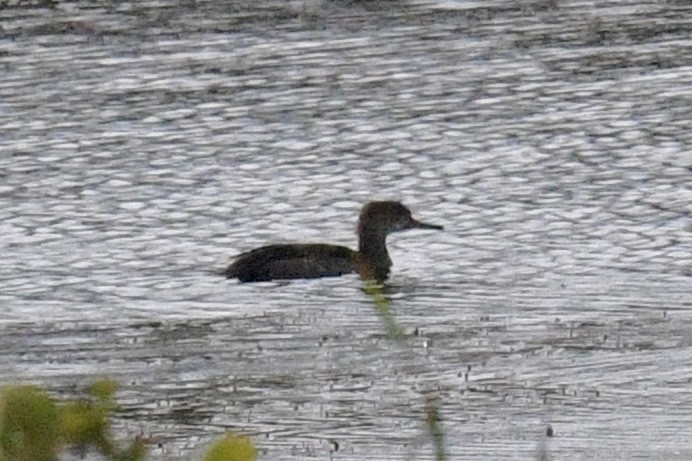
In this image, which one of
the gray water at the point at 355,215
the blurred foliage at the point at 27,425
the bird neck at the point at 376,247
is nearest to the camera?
the blurred foliage at the point at 27,425

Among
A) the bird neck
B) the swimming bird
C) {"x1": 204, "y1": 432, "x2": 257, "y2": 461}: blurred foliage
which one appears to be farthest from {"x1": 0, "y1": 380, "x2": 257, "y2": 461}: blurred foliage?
the bird neck

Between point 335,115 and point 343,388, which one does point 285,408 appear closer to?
point 343,388

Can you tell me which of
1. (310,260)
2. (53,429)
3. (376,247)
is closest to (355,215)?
(376,247)

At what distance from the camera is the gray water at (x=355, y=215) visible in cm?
802

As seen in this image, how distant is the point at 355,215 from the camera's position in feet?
37.0


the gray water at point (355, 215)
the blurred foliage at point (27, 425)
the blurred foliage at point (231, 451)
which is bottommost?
the gray water at point (355, 215)

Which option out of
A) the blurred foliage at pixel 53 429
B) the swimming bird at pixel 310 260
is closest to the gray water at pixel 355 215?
the swimming bird at pixel 310 260

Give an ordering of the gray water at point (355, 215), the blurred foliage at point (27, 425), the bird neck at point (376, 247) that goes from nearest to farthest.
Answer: the blurred foliage at point (27, 425) < the gray water at point (355, 215) < the bird neck at point (376, 247)

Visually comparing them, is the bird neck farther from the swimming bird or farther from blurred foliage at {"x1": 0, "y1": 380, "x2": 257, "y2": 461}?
blurred foliage at {"x1": 0, "y1": 380, "x2": 257, "y2": 461}

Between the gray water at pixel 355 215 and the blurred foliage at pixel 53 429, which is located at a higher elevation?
the blurred foliage at pixel 53 429

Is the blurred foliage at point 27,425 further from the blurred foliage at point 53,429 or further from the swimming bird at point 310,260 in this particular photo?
the swimming bird at point 310,260

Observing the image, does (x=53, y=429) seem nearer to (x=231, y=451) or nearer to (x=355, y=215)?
(x=231, y=451)

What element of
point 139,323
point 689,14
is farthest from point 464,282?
point 689,14

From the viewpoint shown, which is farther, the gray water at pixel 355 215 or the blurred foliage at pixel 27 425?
the gray water at pixel 355 215
